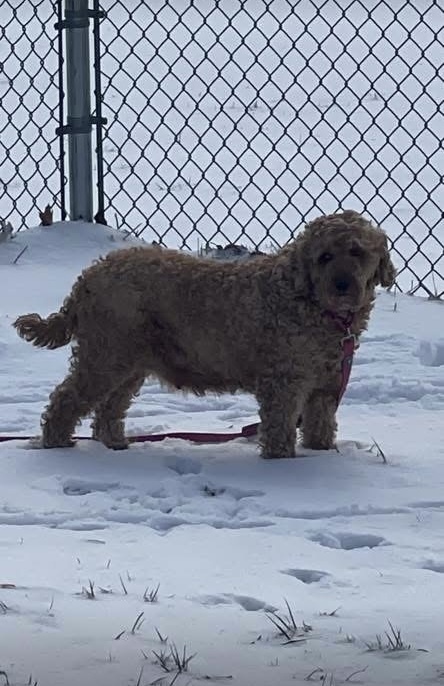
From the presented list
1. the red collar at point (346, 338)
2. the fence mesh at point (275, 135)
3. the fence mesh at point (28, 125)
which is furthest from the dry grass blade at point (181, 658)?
the fence mesh at point (28, 125)

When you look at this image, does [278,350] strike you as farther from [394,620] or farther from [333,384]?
[394,620]

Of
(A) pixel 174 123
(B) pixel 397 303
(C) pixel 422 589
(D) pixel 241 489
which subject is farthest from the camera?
(A) pixel 174 123

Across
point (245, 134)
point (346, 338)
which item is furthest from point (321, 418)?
point (245, 134)

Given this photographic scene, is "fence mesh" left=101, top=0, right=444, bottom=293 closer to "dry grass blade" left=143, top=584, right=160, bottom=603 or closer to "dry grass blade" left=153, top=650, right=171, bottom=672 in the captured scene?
"dry grass blade" left=143, top=584, right=160, bottom=603

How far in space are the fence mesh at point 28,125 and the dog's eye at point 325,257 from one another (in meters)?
3.40

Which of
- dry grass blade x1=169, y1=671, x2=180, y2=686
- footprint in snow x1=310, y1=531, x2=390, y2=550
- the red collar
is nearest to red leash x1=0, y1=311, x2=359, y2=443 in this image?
the red collar

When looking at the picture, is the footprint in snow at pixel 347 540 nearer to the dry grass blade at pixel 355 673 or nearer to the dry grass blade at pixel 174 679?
the dry grass blade at pixel 355 673

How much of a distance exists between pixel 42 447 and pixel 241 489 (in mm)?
937

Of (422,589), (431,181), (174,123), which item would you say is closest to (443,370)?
(422,589)

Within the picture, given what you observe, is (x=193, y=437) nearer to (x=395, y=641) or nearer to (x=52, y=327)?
(x=52, y=327)

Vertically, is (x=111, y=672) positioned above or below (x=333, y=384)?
below

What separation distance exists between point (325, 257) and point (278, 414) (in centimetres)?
57

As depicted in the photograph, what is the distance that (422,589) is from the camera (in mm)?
3854

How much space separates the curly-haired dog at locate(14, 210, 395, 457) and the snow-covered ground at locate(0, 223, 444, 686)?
177 millimetres
